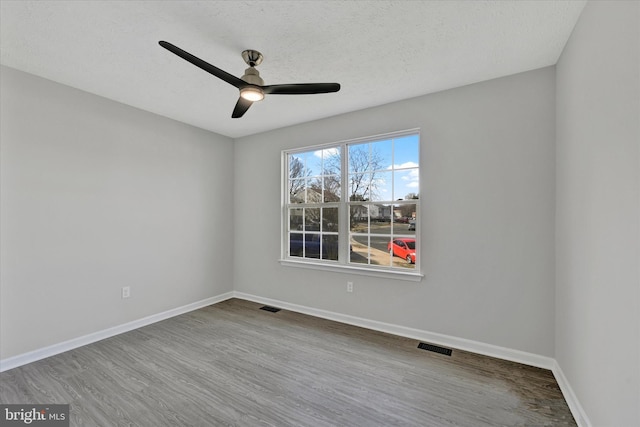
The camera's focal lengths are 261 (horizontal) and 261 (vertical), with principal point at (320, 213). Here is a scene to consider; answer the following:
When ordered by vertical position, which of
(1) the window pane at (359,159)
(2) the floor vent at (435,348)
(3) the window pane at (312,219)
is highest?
(1) the window pane at (359,159)

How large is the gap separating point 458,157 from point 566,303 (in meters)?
1.49

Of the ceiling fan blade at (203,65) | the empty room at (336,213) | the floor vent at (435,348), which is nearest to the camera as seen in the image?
the ceiling fan blade at (203,65)

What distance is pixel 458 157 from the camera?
2.63 m

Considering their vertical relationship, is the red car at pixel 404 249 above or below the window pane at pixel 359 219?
below

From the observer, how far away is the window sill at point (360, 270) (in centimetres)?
285

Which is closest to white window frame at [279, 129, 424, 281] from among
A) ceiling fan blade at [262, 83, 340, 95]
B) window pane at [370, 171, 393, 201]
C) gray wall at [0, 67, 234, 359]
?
window pane at [370, 171, 393, 201]

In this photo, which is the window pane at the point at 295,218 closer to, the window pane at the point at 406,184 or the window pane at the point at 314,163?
the window pane at the point at 314,163

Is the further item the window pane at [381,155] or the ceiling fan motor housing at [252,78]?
the window pane at [381,155]

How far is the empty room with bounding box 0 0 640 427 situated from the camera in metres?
1.64

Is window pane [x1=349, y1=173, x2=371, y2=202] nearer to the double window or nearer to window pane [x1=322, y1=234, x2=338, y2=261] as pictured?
the double window

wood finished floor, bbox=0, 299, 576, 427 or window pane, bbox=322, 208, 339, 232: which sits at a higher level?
window pane, bbox=322, 208, 339, 232

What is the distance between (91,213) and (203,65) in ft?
7.34

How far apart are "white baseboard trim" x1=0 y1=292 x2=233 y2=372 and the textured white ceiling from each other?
2571 millimetres

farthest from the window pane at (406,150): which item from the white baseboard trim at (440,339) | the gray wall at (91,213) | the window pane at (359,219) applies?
the gray wall at (91,213)
